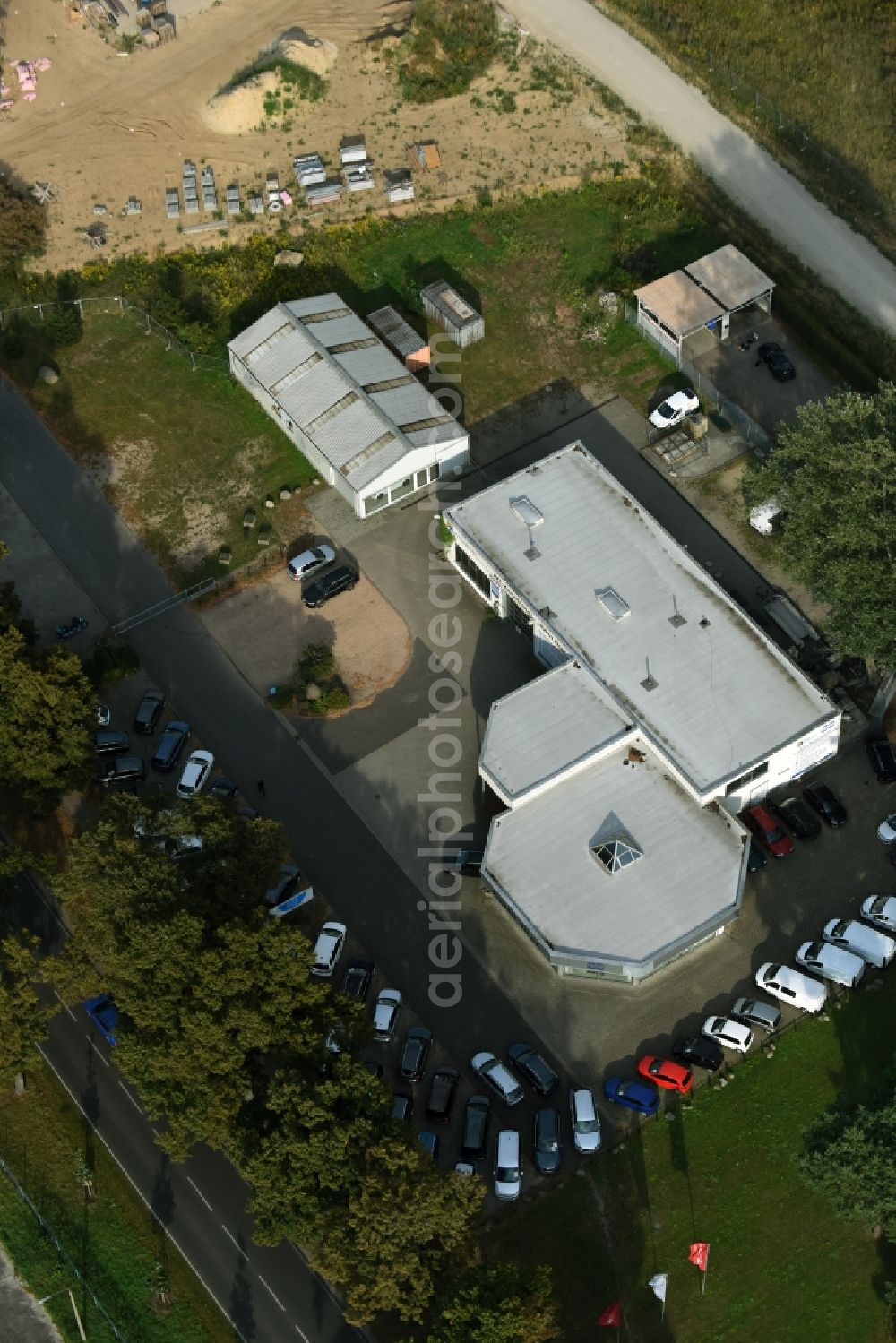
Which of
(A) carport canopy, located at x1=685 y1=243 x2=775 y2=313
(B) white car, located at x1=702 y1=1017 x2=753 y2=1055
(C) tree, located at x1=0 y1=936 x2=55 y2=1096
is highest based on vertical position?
(A) carport canopy, located at x1=685 y1=243 x2=775 y2=313

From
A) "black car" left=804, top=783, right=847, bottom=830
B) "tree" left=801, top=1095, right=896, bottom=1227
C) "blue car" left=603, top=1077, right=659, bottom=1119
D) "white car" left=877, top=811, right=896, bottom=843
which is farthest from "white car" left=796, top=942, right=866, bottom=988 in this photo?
"blue car" left=603, top=1077, right=659, bottom=1119

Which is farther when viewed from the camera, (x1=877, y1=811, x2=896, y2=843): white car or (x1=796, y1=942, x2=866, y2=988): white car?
(x1=877, y1=811, x2=896, y2=843): white car

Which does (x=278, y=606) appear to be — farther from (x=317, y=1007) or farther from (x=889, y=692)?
(x=889, y=692)

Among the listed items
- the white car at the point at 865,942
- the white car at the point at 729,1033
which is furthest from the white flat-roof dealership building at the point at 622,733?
the white car at the point at 865,942

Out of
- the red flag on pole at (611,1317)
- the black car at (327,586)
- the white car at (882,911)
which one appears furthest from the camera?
the black car at (327,586)

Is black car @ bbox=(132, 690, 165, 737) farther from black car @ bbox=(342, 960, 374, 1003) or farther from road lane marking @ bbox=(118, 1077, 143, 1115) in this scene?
road lane marking @ bbox=(118, 1077, 143, 1115)

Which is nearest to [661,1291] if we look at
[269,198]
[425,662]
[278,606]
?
[425,662]

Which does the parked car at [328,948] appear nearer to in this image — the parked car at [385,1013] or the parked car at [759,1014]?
the parked car at [385,1013]
